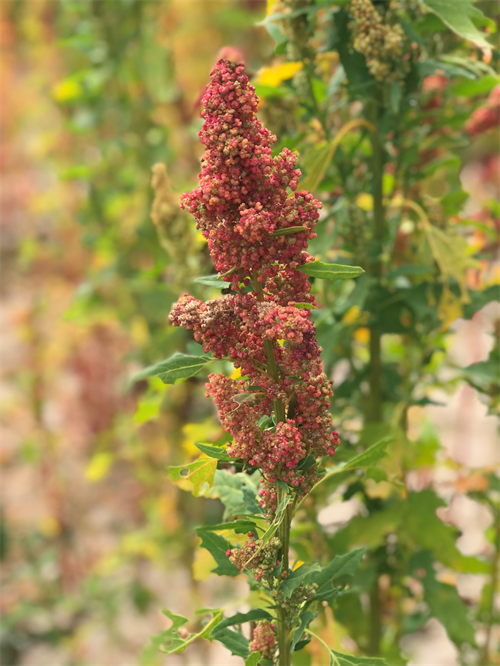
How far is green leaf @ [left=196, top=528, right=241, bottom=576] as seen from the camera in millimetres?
696

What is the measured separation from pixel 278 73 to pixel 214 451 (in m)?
0.69

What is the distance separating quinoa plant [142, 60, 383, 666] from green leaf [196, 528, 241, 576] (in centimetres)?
5

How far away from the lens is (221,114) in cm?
57

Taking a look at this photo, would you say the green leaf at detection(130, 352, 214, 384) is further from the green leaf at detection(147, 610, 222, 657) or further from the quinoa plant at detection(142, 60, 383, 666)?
the green leaf at detection(147, 610, 222, 657)

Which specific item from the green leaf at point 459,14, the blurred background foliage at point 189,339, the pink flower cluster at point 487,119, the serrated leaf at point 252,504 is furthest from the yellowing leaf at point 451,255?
the serrated leaf at point 252,504

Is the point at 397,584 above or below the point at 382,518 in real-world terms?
below

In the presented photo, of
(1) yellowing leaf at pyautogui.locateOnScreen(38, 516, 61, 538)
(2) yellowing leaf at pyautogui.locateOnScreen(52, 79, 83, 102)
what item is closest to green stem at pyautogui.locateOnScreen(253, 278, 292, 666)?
(2) yellowing leaf at pyautogui.locateOnScreen(52, 79, 83, 102)

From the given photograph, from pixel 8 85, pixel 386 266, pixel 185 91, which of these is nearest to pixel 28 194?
pixel 185 91

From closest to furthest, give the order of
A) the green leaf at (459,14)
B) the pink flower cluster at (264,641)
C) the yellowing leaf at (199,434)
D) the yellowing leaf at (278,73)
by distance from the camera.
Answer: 1. the pink flower cluster at (264,641)
2. the green leaf at (459,14)
3. the yellowing leaf at (278,73)
4. the yellowing leaf at (199,434)

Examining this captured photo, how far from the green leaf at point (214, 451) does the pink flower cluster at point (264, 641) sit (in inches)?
7.9

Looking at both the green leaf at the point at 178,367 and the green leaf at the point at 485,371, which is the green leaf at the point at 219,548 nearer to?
the green leaf at the point at 178,367

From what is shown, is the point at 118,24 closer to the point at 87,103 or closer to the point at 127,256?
the point at 87,103

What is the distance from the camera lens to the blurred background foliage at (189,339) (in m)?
1.05

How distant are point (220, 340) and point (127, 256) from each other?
61.9 inches
